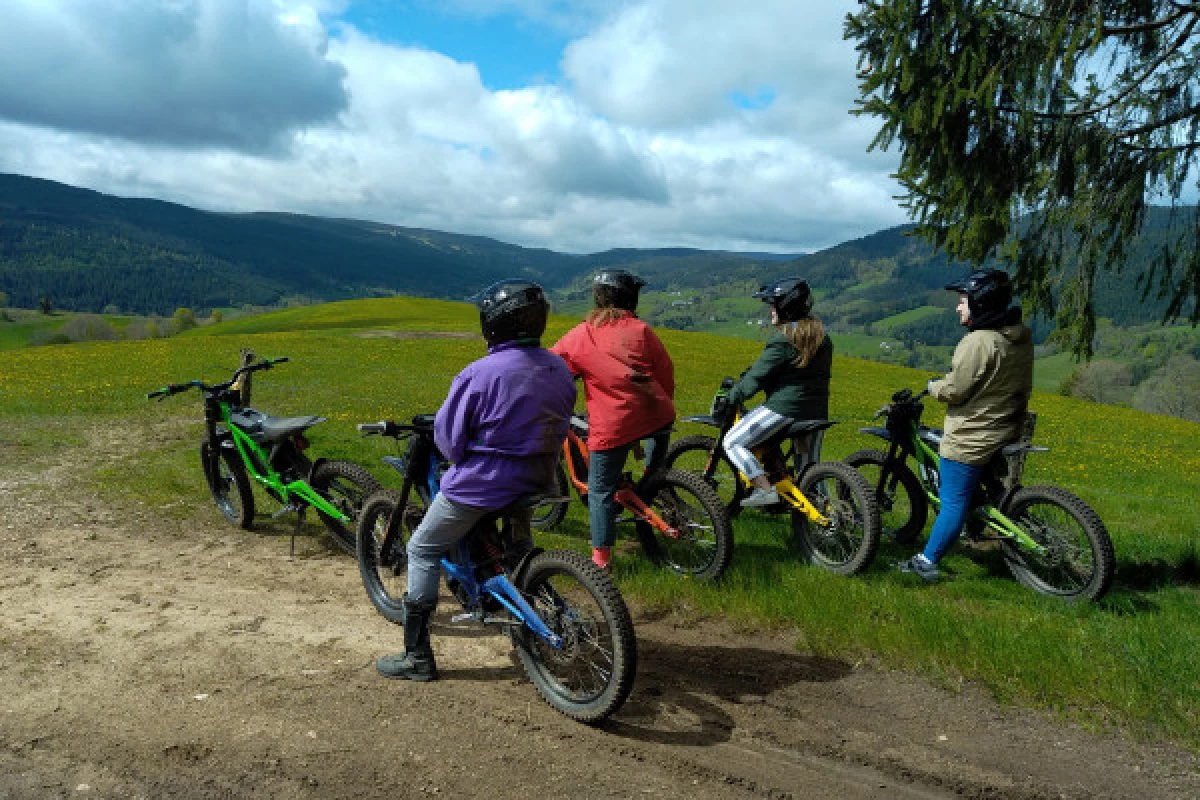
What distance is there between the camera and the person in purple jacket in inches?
172

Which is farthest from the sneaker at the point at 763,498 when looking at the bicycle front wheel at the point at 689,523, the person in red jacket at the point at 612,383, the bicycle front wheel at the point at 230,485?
the bicycle front wheel at the point at 230,485

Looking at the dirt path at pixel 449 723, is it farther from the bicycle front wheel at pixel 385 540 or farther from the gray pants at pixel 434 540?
the gray pants at pixel 434 540

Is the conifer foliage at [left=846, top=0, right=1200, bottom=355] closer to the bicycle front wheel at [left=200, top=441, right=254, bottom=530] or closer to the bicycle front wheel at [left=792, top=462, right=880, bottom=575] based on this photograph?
the bicycle front wheel at [left=792, top=462, right=880, bottom=575]

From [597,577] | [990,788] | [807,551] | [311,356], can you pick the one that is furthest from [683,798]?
[311,356]

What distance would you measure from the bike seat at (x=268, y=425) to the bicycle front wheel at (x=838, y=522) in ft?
14.8

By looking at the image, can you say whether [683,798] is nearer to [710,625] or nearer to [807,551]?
[710,625]

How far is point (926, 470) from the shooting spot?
7.38 meters

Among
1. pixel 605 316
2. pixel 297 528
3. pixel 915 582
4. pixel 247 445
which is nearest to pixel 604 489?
pixel 605 316

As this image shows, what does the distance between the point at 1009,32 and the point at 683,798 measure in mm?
7777

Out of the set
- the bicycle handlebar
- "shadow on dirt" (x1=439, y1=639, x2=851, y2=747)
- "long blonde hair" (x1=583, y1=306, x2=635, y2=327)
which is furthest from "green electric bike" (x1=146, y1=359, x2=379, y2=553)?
"shadow on dirt" (x1=439, y1=639, x2=851, y2=747)

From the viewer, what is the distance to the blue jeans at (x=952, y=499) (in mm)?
6422

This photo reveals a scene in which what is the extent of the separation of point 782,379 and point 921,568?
1.99 meters

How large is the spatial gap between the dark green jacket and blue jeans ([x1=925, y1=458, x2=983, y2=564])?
1120 mm

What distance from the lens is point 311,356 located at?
3369cm
